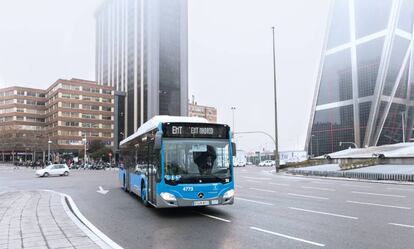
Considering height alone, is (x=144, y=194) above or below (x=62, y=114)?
below

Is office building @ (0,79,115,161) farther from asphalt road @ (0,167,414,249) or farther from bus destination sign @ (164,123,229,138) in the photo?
bus destination sign @ (164,123,229,138)

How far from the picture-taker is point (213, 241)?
7668 mm

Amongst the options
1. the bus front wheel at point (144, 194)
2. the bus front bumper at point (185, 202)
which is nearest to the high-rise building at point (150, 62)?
the bus front wheel at point (144, 194)

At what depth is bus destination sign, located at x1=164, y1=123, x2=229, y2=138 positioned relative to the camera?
11.0 m

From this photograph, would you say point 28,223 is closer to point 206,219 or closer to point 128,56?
point 206,219

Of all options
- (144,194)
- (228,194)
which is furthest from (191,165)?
(144,194)

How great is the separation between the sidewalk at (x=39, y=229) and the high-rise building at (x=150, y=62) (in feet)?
370

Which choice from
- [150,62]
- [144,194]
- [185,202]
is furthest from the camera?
[150,62]

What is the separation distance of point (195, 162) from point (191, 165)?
Answer: 15 centimetres

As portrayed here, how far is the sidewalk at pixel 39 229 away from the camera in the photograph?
23.2 feet

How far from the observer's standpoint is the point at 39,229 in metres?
8.52

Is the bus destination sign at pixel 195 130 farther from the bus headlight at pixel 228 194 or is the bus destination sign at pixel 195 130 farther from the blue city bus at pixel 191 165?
the bus headlight at pixel 228 194

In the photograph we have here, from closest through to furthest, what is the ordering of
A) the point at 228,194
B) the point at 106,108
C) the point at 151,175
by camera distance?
the point at 228,194 < the point at 151,175 < the point at 106,108

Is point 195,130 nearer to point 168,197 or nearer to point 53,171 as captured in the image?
point 168,197
